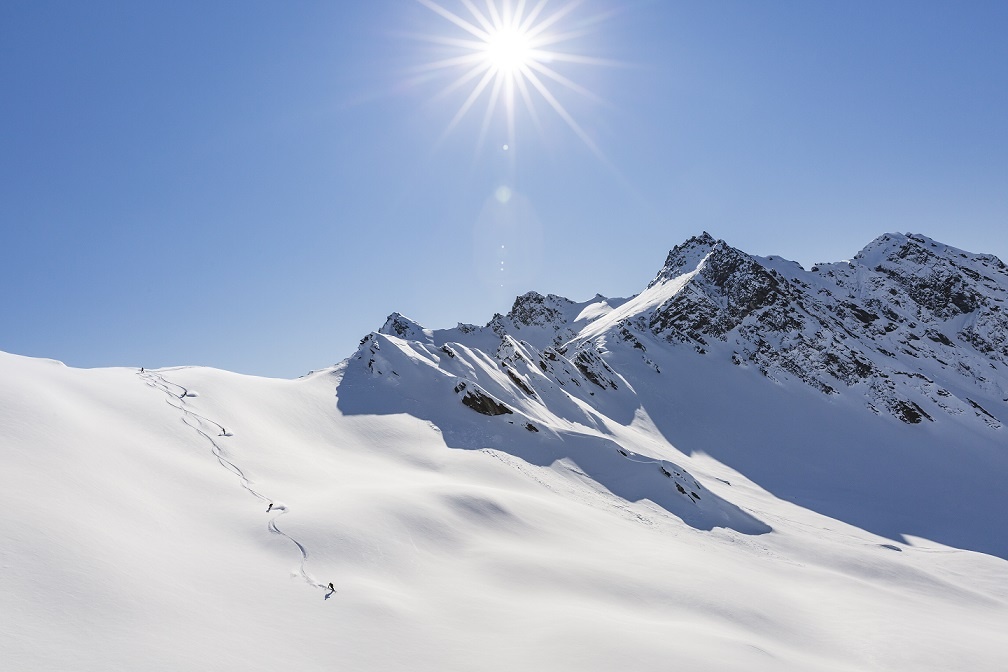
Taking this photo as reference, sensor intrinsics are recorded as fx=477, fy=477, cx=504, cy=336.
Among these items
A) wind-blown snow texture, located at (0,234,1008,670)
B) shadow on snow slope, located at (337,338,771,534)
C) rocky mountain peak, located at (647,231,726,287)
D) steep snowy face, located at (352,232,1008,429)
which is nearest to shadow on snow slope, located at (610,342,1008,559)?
wind-blown snow texture, located at (0,234,1008,670)

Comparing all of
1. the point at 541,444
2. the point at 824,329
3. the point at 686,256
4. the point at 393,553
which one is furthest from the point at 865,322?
the point at 393,553

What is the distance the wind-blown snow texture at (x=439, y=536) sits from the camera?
8609 millimetres

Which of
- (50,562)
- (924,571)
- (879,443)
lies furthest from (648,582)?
(879,443)

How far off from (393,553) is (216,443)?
11.1 meters

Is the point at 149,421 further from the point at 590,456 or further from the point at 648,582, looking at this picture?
the point at 590,456

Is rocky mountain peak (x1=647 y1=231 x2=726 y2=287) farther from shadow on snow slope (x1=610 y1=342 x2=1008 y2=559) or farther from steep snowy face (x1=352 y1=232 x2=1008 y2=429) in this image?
shadow on snow slope (x1=610 y1=342 x2=1008 y2=559)

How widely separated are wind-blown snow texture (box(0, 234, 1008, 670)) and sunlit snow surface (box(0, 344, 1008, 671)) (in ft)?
0.29

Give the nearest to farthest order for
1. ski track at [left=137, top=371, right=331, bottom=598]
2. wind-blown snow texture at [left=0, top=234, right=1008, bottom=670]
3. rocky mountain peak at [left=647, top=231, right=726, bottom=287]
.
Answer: wind-blown snow texture at [left=0, top=234, right=1008, bottom=670], ski track at [left=137, top=371, right=331, bottom=598], rocky mountain peak at [left=647, top=231, right=726, bottom=287]

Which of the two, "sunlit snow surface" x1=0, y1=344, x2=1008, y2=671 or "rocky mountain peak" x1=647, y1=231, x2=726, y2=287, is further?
"rocky mountain peak" x1=647, y1=231, x2=726, y2=287

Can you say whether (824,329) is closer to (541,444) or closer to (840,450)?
(840,450)

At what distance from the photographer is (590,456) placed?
35.3 meters

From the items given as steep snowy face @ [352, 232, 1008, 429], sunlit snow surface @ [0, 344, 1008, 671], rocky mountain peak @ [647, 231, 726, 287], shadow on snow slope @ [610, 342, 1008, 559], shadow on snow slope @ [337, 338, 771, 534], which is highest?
rocky mountain peak @ [647, 231, 726, 287]

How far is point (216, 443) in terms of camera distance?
805 inches

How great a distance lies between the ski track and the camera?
1201 cm
